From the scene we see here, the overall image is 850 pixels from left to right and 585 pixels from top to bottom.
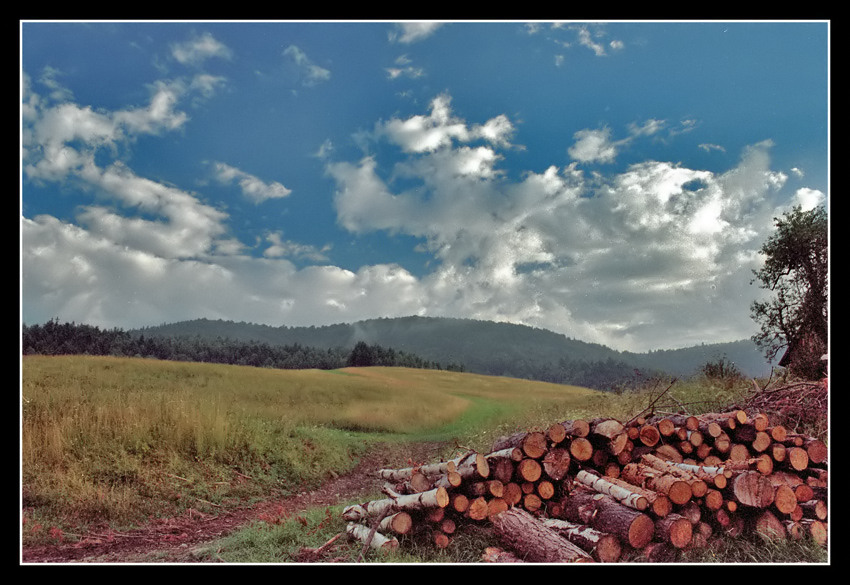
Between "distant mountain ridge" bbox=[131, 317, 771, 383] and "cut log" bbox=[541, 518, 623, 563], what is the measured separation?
7.90 feet

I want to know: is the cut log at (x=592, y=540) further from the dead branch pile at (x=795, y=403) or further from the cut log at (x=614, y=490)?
the dead branch pile at (x=795, y=403)

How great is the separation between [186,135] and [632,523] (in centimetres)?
659

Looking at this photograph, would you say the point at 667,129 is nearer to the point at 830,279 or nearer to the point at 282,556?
the point at 830,279

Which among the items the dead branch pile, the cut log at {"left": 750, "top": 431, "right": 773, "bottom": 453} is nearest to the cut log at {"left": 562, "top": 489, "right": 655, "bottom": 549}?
the cut log at {"left": 750, "top": 431, "right": 773, "bottom": 453}

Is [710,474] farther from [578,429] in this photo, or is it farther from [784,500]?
[578,429]

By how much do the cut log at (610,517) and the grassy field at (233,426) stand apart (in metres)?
1.07

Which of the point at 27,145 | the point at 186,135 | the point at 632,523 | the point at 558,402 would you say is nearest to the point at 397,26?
the point at 186,135

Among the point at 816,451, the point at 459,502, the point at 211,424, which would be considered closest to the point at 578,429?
the point at 459,502

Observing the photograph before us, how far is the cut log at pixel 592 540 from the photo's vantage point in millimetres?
5203

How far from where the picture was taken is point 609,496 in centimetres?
529

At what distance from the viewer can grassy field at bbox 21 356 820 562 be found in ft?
19.9

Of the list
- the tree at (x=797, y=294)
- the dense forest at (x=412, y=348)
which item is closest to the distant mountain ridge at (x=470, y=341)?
the dense forest at (x=412, y=348)

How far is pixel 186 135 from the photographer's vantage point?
6754mm

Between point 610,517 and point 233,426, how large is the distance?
4.87 meters
